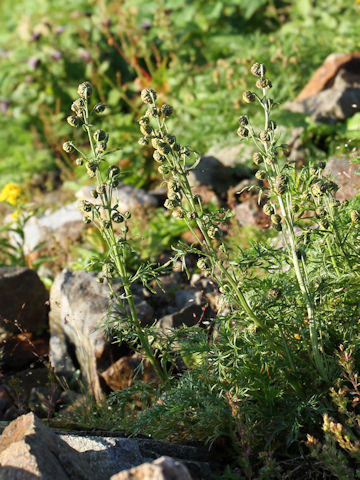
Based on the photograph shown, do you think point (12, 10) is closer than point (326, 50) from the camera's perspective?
No

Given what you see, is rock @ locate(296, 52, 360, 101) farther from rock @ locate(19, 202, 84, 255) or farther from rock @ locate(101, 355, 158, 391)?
rock @ locate(101, 355, 158, 391)

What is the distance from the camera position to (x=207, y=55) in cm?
803

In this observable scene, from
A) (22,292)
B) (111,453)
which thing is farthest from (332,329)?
(22,292)

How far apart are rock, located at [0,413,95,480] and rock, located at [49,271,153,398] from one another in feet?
5.03

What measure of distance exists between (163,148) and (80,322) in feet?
6.68

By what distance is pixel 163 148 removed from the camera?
2.59 metres

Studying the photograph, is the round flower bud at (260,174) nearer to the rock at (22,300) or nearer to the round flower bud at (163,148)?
the round flower bud at (163,148)

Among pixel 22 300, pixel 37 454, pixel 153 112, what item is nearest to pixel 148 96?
pixel 153 112

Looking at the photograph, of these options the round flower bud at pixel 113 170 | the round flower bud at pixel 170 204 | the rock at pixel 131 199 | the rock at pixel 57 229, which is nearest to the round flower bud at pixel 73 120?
the round flower bud at pixel 113 170

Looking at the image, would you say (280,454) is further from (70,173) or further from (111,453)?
(70,173)

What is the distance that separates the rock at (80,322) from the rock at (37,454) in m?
1.53

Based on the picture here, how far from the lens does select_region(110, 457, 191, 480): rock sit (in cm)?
197

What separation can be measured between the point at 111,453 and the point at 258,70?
1.80 meters

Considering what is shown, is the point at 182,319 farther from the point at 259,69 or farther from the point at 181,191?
the point at 259,69
